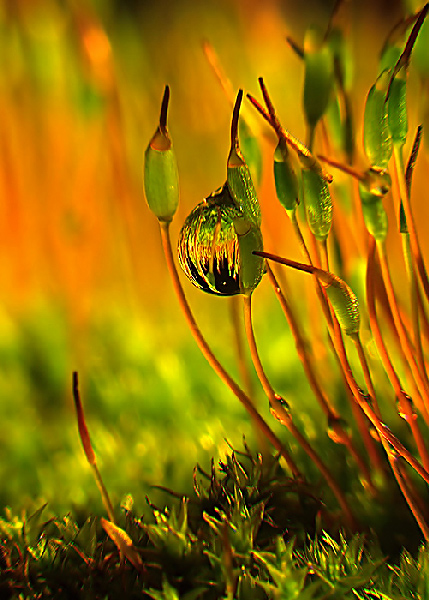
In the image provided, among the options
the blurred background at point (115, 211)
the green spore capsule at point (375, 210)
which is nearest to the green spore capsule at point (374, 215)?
the green spore capsule at point (375, 210)

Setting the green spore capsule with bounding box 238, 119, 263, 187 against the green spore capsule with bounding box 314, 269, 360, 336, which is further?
the green spore capsule with bounding box 238, 119, 263, 187

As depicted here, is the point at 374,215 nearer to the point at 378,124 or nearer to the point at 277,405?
the point at 378,124

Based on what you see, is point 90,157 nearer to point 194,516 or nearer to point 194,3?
point 194,3

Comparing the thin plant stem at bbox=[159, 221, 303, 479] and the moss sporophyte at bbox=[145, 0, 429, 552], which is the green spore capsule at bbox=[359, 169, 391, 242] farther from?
the thin plant stem at bbox=[159, 221, 303, 479]

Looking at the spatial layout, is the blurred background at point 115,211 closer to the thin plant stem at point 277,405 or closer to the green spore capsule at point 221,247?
the thin plant stem at point 277,405

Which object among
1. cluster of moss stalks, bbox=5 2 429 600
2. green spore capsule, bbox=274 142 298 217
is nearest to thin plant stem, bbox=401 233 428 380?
cluster of moss stalks, bbox=5 2 429 600

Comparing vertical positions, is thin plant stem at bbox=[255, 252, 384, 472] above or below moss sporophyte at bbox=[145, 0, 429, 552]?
below

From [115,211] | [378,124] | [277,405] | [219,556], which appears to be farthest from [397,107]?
[115,211]

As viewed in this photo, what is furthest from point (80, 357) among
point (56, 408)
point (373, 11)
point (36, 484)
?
point (373, 11)
